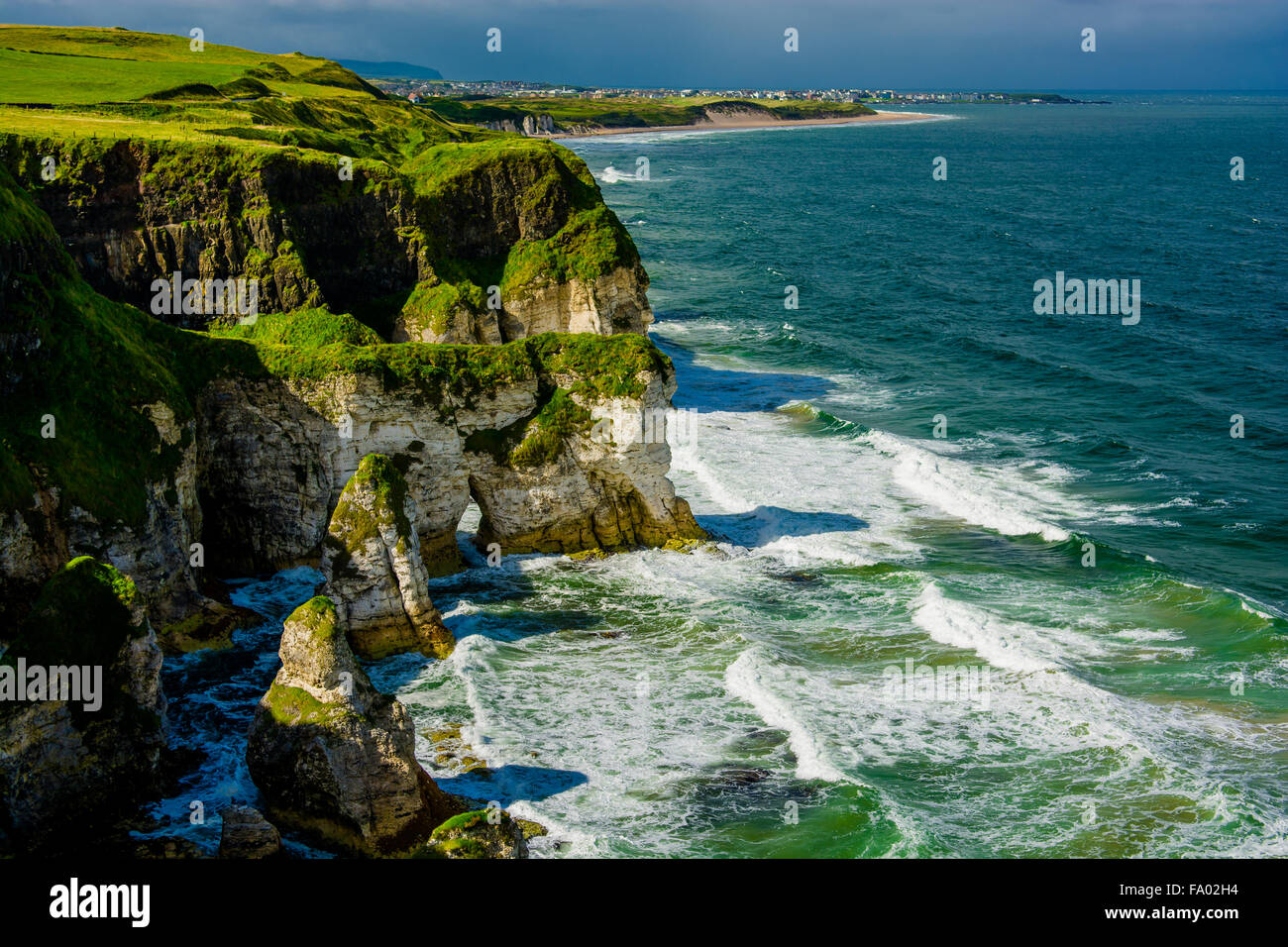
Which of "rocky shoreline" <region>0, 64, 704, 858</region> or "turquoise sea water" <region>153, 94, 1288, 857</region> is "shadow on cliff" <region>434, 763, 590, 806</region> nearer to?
"turquoise sea water" <region>153, 94, 1288, 857</region>

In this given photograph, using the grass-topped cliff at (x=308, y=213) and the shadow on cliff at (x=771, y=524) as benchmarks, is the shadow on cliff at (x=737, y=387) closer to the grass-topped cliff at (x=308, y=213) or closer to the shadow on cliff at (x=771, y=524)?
the grass-topped cliff at (x=308, y=213)

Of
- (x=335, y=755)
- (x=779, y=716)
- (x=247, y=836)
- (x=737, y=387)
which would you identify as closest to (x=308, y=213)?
(x=737, y=387)

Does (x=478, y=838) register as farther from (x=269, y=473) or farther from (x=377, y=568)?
(x=269, y=473)

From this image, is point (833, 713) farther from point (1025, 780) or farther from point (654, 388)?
point (654, 388)

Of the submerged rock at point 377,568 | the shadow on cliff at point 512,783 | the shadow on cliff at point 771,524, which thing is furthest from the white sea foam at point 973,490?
the shadow on cliff at point 512,783

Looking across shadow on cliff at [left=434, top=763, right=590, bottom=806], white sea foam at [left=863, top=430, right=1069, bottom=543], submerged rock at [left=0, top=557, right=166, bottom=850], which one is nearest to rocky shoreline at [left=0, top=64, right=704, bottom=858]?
submerged rock at [left=0, top=557, right=166, bottom=850]
